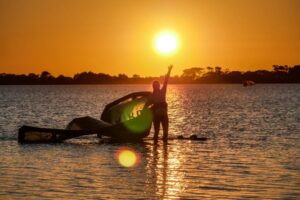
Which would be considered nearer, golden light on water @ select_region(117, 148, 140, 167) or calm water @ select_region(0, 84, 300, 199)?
calm water @ select_region(0, 84, 300, 199)

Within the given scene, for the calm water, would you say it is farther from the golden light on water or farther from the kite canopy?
the kite canopy

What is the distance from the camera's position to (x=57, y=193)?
55.8ft

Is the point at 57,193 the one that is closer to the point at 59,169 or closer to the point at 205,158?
the point at 59,169

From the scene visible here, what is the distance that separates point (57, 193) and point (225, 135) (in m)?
18.9

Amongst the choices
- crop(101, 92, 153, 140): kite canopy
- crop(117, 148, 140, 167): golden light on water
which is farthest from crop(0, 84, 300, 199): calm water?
crop(101, 92, 153, 140): kite canopy

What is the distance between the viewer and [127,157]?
79.9ft

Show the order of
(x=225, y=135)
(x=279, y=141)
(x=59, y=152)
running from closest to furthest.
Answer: (x=59, y=152) < (x=279, y=141) < (x=225, y=135)

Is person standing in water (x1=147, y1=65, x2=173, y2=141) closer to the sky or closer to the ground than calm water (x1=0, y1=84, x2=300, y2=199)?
closer to the sky

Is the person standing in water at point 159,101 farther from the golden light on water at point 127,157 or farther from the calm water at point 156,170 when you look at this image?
the golden light on water at point 127,157

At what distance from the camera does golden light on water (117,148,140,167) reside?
74.2 ft

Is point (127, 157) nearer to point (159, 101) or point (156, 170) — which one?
point (156, 170)

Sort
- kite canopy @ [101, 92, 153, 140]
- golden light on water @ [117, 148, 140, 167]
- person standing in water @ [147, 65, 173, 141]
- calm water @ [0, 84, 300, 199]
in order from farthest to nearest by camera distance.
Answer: kite canopy @ [101, 92, 153, 140] → person standing in water @ [147, 65, 173, 141] → golden light on water @ [117, 148, 140, 167] → calm water @ [0, 84, 300, 199]

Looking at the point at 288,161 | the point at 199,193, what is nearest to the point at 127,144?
the point at 288,161

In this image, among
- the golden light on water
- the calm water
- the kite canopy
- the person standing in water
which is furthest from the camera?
the kite canopy
